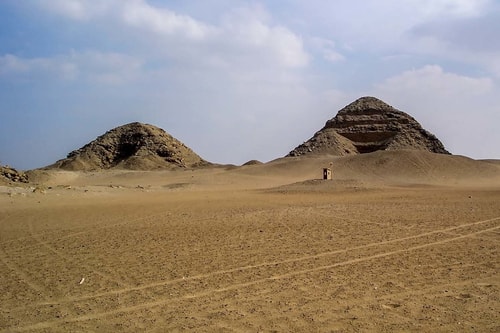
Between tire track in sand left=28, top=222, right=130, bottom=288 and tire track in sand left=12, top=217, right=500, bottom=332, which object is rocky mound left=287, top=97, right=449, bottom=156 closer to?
tire track in sand left=28, top=222, right=130, bottom=288

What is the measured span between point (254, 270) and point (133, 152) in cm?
6464

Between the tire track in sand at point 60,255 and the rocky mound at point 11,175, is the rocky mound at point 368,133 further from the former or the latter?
the tire track in sand at point 60,255

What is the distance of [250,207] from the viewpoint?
19.6m

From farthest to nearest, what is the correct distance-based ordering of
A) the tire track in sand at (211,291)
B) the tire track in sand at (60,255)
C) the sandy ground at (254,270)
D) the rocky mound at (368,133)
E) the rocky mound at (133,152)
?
the rocky mound at (368,133)
the rocky mound at (133,152)
the tire track in sand at (60,255)
the tire track in sand at (211,291)
the sandy ground at (254,270)

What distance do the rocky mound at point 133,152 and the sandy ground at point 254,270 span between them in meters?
49.7

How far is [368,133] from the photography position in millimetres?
83625

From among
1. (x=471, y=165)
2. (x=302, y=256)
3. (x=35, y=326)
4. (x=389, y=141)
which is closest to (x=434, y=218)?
(x=302, y=256)

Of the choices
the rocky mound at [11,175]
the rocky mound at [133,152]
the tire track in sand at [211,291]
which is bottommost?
the tire track in sand at [211,291]

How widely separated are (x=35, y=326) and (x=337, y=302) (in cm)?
365

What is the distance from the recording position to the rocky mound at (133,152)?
67.4m

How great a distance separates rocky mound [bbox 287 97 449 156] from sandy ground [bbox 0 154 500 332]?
2376 inches

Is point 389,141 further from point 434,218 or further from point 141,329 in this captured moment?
point 141,329

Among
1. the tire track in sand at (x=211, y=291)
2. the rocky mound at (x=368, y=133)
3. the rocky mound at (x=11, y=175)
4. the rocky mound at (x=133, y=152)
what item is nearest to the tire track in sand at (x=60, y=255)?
the tire track in sand at (x=211, y=291)

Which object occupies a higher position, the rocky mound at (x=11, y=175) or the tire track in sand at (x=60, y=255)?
the rocky mound at (x=11, y=175)
